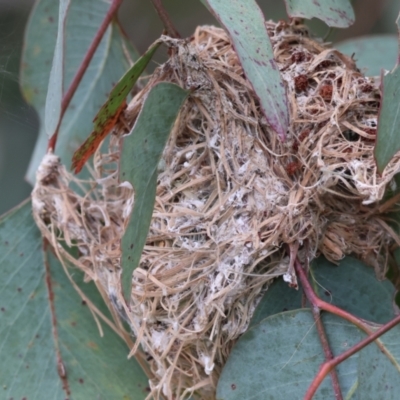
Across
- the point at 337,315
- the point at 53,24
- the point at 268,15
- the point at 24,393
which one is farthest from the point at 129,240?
the point at 268,15

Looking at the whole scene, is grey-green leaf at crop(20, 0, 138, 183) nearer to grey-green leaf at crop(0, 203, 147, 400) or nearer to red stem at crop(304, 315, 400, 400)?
grey-green leaf at crop(0, 203, 147, 400)

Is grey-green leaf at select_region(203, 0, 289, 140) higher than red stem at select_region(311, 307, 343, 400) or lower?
higher

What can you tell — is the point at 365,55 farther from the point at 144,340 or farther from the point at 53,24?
the point at 144,340

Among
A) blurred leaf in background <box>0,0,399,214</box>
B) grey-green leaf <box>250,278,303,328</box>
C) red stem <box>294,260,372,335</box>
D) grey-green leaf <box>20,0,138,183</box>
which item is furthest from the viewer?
blurred leaf in background <box>0,0,399,214</box>

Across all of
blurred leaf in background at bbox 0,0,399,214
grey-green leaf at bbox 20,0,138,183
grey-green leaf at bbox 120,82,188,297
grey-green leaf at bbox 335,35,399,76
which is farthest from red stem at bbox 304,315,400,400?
blurred leaf in background at bbox 0,0,399,214

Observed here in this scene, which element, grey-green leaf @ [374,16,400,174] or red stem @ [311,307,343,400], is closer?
grey-green leaf @ [374,16,400,174]

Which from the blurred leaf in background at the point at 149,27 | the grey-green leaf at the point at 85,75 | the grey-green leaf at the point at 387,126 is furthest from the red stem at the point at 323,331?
the blurred leaf in background at the point at 149,27

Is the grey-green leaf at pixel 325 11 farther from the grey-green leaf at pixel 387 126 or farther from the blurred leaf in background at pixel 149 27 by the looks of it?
the blurred leaf in background at pixel 149 27
